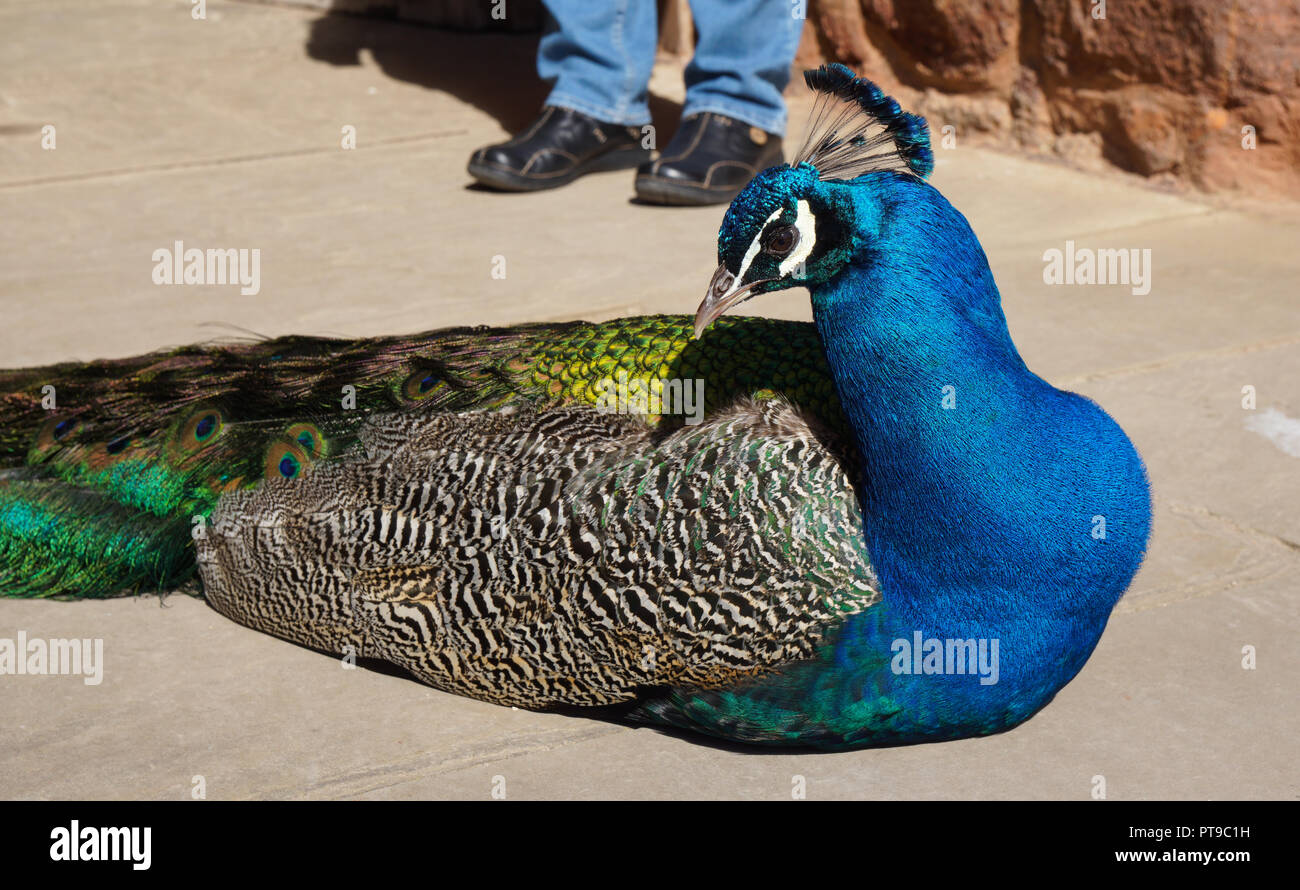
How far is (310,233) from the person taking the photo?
6113mm

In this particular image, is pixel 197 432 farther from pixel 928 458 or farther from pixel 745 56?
pixel 745 56

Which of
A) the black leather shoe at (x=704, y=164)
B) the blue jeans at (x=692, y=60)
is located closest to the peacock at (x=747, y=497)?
the black leather shoe at (x=704, y=164)

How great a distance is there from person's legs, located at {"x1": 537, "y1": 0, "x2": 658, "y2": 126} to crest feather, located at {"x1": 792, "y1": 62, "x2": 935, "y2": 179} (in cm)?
407

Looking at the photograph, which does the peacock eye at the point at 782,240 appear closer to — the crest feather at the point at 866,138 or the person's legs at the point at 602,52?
the crest feather at the point at 866,138

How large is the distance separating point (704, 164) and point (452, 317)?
63.0 inches

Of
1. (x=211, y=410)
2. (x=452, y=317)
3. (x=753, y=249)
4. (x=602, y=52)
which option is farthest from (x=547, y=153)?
(x=753, y=249)

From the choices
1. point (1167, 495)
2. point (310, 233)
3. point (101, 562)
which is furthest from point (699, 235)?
point (101, 562)

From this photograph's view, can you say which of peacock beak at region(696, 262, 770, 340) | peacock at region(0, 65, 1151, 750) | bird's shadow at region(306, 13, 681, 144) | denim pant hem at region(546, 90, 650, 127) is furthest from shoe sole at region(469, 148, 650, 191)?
peacock beak at region(696, 262, 770, 340)

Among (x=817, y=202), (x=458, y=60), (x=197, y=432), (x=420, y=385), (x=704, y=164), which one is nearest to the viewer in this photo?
(x=817, y=202)

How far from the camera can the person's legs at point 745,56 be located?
249 inches

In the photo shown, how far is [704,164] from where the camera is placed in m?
6.27

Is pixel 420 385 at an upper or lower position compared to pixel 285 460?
upper

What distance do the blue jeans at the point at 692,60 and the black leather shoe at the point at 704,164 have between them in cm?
6

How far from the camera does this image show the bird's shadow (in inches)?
306
